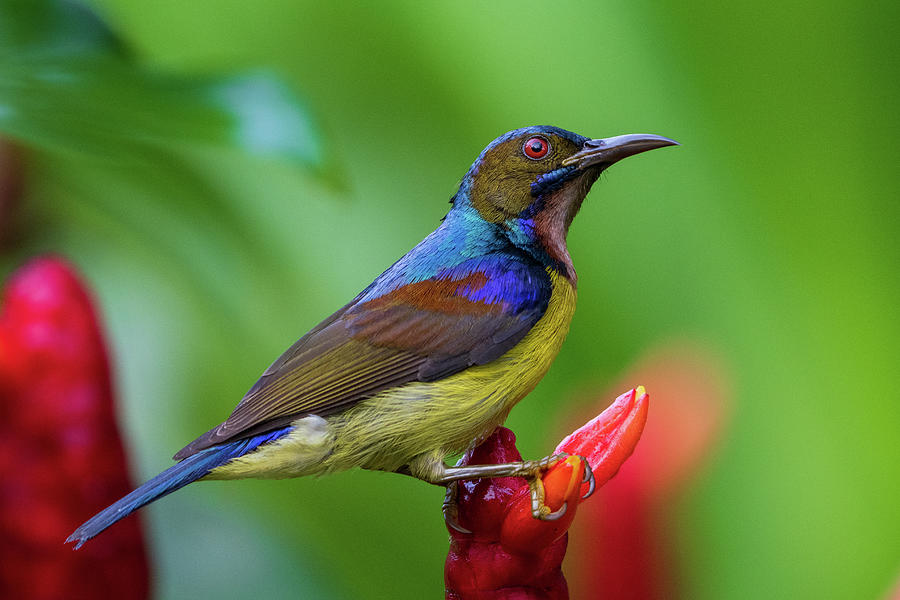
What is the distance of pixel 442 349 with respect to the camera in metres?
0.80

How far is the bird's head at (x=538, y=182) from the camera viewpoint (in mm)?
830

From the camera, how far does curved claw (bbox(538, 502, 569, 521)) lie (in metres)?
0.67

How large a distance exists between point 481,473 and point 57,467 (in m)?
0.33

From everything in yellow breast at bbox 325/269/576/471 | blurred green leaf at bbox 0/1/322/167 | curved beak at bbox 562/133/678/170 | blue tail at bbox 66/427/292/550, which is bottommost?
yellow breast at bbox 325/269/576/471

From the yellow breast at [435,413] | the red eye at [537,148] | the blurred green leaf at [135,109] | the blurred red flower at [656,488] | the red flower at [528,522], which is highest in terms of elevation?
the blurred green leaf at [135,109]

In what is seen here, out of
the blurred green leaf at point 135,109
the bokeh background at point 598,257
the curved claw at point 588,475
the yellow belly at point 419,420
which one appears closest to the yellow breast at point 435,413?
the yellow belly at point 419,420

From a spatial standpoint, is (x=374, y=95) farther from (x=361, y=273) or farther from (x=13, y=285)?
(x=13, y=285)

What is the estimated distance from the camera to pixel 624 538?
104 cm

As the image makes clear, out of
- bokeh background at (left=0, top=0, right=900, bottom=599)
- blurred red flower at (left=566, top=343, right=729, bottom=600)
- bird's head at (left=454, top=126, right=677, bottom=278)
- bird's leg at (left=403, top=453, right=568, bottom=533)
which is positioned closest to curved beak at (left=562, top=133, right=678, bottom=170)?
bird's head at (left=454, top=126, right=677, bottom=278)

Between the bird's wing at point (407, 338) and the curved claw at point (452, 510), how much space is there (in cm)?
9

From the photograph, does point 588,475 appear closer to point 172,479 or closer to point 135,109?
point 172,479

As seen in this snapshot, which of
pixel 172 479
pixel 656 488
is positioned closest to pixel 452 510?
pixel 172 479

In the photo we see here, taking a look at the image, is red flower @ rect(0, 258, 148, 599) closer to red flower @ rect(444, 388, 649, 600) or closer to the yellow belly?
the yellow belly

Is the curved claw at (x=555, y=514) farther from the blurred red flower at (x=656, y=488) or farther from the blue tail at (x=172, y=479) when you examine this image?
the blurred red flower at (x=656, y=488)
